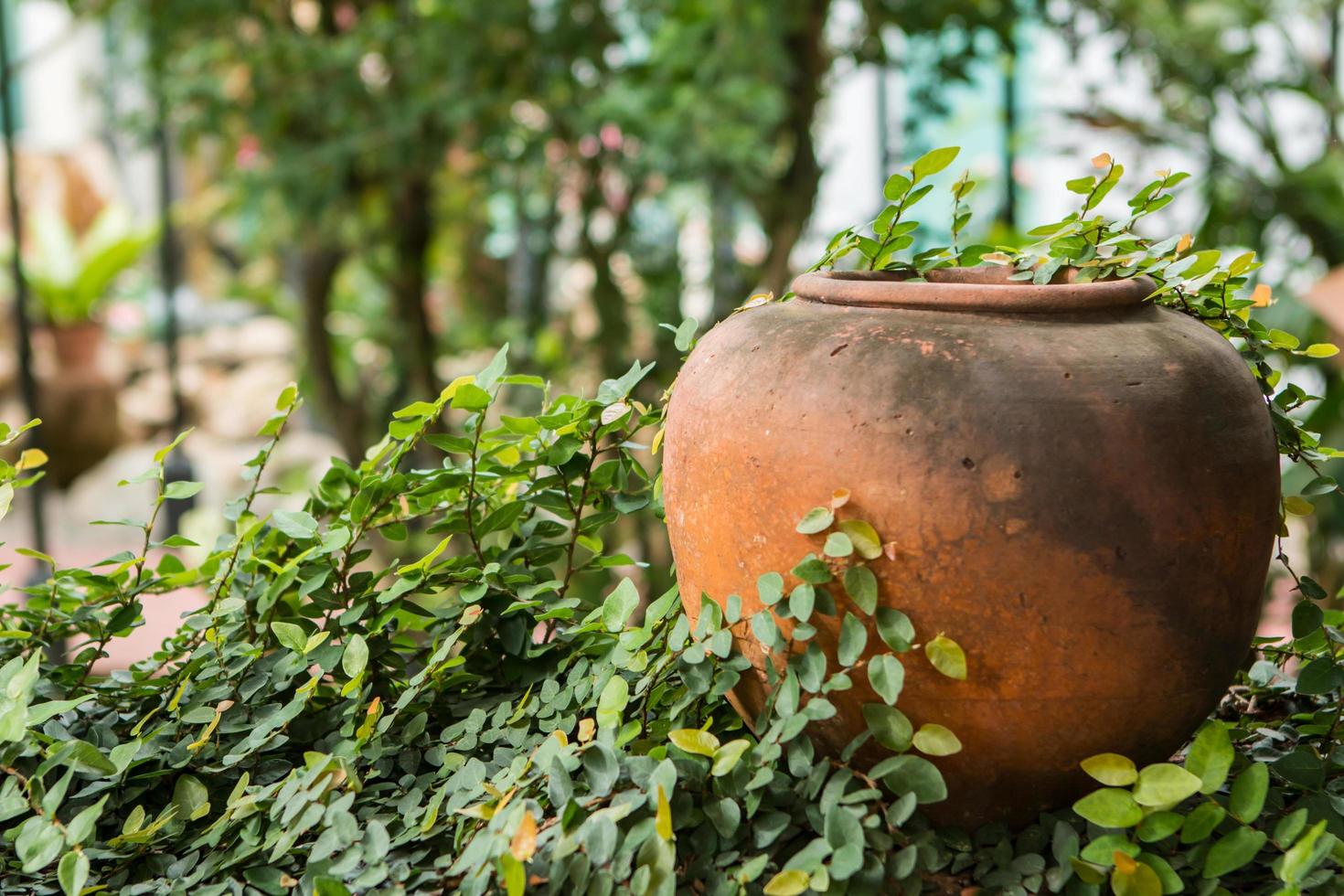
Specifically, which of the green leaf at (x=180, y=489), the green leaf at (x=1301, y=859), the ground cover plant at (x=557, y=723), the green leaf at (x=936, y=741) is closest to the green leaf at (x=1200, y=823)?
the ground cover plant at (x=557, y=723)

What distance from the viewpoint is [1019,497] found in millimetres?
1174

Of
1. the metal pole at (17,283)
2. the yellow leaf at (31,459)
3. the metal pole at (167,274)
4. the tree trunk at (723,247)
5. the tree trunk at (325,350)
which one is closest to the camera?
the yellow leaf at (31,459)

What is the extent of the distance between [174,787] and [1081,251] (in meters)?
1.23

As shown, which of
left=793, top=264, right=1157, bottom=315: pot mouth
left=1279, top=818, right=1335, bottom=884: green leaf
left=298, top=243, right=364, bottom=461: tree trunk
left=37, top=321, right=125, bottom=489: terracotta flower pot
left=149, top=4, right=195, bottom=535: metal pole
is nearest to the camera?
left=1279, top=818, right=1335, bottom=884: green leaf

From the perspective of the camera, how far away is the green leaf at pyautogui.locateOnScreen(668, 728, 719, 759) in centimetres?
126

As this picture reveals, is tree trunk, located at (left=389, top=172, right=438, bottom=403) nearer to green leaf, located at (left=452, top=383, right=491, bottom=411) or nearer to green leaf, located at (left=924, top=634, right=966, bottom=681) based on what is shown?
green leaf, located at (left=452, top=383, right=491, bottom=411)

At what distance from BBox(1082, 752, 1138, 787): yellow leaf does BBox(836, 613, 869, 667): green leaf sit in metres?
0.24

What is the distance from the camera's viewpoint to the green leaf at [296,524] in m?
1.56

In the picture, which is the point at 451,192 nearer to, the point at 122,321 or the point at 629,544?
the point at 629,544

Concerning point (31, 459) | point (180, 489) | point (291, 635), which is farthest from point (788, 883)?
point (31, 459)

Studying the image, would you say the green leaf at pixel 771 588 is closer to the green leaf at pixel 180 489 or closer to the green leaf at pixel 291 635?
the green leaf at pixel 291 635

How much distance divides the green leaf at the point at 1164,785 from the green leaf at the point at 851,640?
11.4 inches

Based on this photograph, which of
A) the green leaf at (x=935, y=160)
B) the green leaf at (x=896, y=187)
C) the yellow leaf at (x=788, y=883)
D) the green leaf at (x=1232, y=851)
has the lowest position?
the green leaf at (x=1232, y=851)

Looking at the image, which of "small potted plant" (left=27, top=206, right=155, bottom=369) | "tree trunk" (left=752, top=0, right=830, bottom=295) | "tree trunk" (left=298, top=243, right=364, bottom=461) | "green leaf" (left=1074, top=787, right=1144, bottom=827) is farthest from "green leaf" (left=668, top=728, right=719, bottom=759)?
"small potted plant" (left=27, top=206, right=155, bottom=369)
